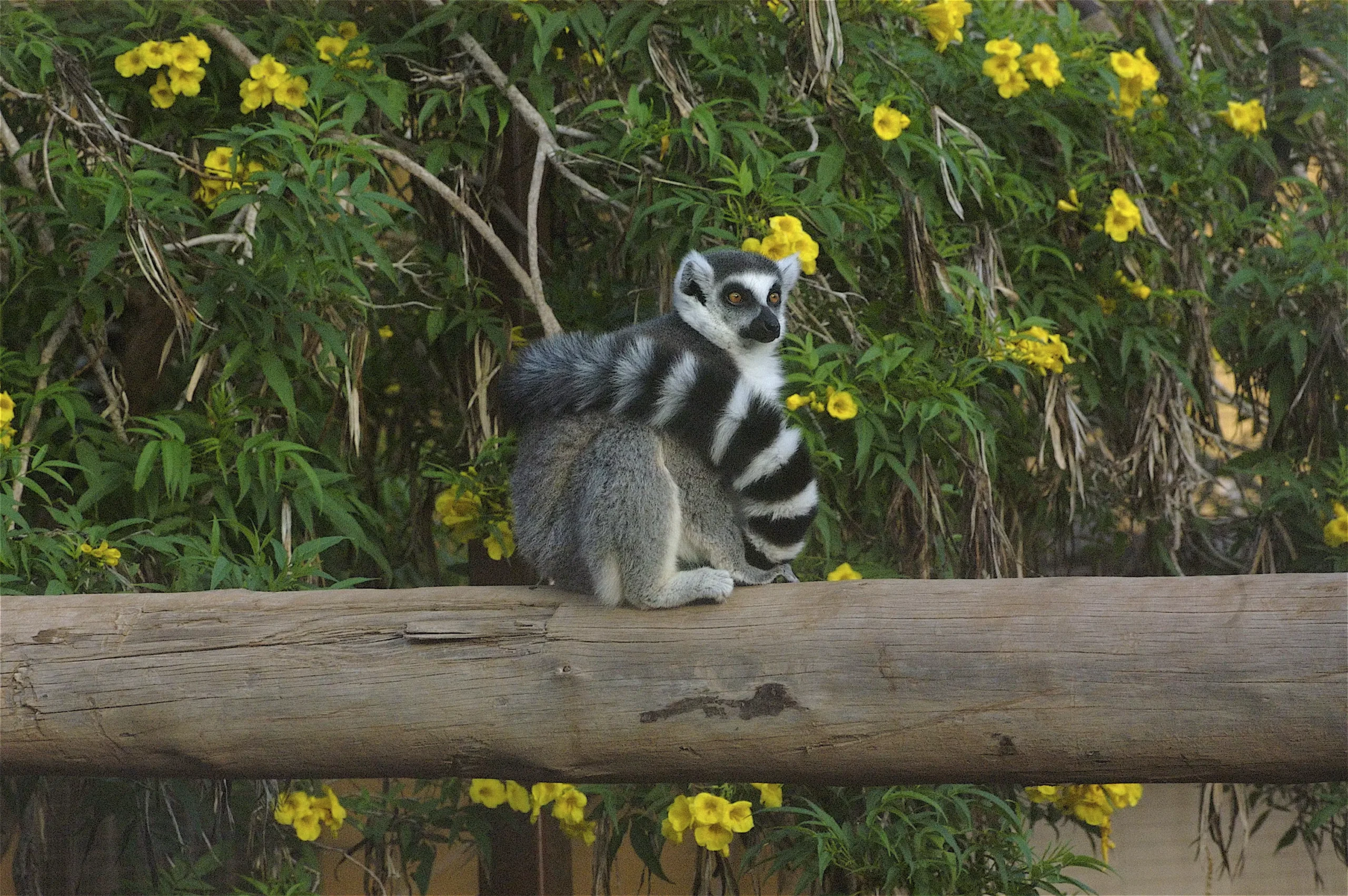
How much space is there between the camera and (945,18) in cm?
347

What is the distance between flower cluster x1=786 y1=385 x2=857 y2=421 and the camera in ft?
9.66

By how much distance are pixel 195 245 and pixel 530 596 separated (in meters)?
1.47

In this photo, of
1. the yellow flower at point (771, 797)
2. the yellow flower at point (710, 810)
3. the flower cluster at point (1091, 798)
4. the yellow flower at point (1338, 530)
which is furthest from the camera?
the yellow flower at point (1338, 530)

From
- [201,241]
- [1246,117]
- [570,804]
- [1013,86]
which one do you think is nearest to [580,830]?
[570,804]

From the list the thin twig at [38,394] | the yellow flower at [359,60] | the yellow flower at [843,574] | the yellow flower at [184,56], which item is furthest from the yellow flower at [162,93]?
the yellow flower at [843,574]

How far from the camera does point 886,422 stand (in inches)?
126

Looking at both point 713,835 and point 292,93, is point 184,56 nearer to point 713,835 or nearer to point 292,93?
point 292,93

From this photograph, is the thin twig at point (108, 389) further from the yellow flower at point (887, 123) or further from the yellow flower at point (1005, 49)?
the yellow flower at point (1005, 49)

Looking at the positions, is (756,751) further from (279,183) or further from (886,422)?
(279,183)

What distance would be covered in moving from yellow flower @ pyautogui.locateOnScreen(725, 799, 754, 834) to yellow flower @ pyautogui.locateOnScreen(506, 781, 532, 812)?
1.93 feet

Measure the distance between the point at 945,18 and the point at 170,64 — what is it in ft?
7.11

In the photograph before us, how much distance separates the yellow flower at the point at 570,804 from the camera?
287 centimetres

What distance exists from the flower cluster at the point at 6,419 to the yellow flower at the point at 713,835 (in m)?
1.84

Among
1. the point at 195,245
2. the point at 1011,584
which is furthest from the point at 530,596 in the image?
the point at 195,245
